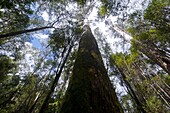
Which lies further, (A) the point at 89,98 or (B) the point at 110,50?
(B) the point at 110,50

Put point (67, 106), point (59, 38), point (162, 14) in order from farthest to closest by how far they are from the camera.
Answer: point (59, 38) < point (162, 14) < point (67, 106)

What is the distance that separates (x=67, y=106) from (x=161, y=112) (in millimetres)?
6890

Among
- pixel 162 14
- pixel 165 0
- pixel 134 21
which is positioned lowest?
pixel 134 21

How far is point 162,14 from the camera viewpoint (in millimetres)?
7793

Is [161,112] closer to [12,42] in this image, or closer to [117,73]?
[117,73]

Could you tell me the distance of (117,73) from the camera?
15.1 metres

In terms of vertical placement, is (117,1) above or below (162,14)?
above

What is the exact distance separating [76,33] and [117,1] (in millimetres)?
5090

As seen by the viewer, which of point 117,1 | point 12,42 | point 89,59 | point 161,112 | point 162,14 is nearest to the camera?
point 89,59

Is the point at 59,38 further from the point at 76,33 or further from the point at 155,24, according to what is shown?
the point at 155,24

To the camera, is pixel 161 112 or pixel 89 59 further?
pixel 161 112

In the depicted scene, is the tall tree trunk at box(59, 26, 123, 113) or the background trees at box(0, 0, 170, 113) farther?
the background trees at box(0, 0, 170, 113)

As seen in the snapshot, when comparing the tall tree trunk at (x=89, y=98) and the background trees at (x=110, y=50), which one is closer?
the tall tree trunk at (x=89, y=98)

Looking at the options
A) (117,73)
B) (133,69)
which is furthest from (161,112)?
(117,73)
